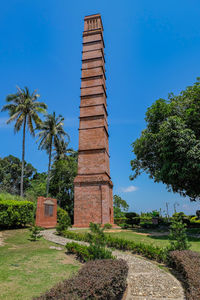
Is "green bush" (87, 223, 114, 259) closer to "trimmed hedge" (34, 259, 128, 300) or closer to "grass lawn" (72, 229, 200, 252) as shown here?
"trimmed hedge" (34, 259, 128, 300)

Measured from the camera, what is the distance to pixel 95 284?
12.9ft

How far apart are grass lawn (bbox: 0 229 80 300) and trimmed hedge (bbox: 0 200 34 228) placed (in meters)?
5.60

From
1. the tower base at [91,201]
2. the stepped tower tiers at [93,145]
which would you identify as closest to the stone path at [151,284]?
the tower base at [91,201]

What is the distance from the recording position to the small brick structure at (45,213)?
18117 mm

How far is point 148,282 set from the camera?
5.63 meters

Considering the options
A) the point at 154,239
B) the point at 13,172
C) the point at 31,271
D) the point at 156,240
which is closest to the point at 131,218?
the point at 154,239

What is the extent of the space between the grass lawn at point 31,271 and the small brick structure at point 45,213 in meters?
8.17

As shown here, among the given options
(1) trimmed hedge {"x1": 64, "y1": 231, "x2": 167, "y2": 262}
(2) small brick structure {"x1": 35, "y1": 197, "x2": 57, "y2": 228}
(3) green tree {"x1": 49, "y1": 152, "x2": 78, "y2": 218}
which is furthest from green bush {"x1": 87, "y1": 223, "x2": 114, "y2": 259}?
(3) green tree {"x1": 49, "y1": 152, "x2": 78, "y2": 218}

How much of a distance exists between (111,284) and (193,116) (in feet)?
49.3

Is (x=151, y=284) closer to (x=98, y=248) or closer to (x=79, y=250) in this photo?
(x=98, y=248)

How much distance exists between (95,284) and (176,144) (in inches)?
481

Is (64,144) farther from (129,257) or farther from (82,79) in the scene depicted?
(129,257)

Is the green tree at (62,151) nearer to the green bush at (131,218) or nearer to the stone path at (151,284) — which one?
the green bush at (131,218)

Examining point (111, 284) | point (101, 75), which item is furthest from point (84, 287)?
point (101, 75)
